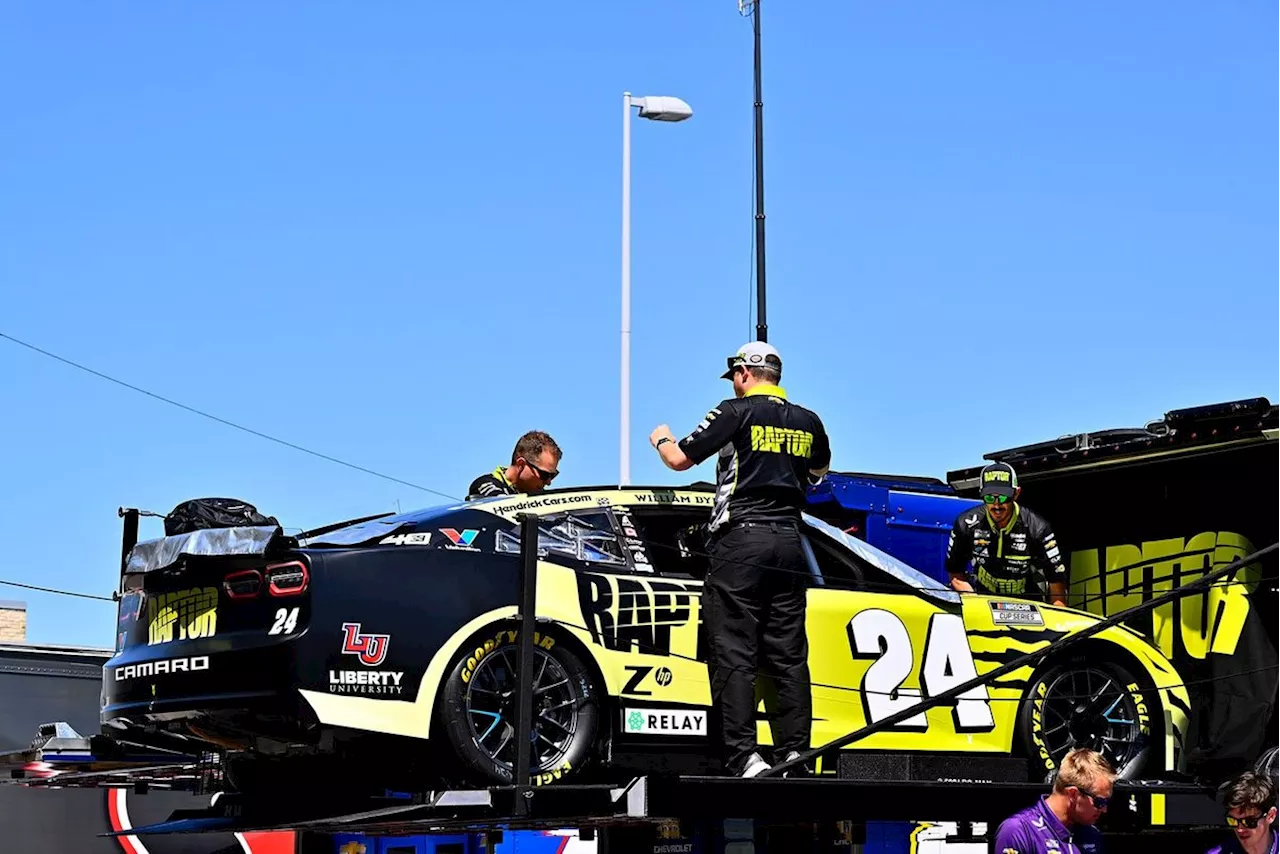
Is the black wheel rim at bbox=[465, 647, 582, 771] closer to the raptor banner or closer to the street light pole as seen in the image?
the raptor banner

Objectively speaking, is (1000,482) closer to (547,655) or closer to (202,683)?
(547,655)

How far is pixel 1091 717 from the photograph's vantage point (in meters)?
8.26

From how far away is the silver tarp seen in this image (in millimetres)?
6969

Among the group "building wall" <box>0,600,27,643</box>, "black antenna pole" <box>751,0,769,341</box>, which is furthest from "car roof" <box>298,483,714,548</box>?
"building wall" <box>0,600,27,643</box>

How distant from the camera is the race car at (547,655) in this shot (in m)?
6.86

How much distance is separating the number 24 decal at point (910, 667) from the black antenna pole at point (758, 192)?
8731 mm

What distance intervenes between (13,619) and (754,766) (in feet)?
57.1

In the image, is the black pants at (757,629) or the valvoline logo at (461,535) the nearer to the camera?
the black pants at (757,629)

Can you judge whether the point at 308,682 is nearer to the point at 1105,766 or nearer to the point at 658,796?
the point at 658,796

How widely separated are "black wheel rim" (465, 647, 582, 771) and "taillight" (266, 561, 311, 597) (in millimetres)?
739

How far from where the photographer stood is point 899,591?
320 inches

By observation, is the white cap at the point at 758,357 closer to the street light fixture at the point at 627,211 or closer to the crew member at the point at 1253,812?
the crew member at the point at 1253,812

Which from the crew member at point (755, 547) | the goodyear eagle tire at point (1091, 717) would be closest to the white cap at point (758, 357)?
the crew member at point (755, 547)

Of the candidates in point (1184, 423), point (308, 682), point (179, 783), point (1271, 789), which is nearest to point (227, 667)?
point (308, 682)
